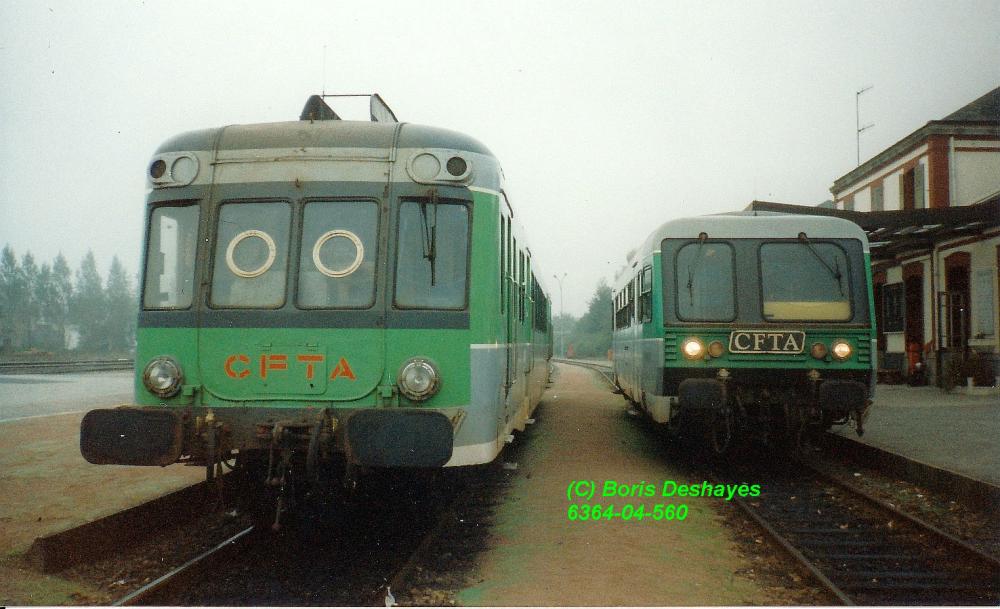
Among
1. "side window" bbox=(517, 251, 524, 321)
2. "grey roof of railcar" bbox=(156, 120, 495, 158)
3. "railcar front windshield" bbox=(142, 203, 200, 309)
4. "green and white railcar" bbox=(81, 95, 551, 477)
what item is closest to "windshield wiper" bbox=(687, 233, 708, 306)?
"side window" bbox=(517, 251, 524, 321)

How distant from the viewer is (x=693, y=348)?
876 cm

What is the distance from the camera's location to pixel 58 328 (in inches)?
2625

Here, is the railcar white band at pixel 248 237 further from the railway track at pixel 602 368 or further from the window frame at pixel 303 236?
the railway track at pixel 602 368

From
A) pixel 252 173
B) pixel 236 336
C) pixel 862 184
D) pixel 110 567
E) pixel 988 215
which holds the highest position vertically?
pixel 862 184

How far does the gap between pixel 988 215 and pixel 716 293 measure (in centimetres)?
890

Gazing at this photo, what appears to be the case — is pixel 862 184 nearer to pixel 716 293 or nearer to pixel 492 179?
pixel 716 293

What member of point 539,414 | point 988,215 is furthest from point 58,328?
point 988,215

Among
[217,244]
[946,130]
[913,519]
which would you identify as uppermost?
[946,130]

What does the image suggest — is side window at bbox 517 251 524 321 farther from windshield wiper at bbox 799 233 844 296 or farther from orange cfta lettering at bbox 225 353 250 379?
orange cfta lettering at bbox 225 353 250 379

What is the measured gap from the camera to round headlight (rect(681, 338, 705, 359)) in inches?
344

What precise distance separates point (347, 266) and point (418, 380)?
0.93m

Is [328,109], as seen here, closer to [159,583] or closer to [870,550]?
[159,583]

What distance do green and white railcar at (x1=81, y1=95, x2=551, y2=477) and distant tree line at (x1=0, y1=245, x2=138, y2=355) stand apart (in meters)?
39.1

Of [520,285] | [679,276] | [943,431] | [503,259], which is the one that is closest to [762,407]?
[679,276]
